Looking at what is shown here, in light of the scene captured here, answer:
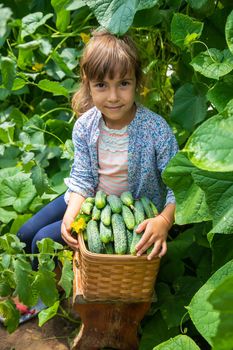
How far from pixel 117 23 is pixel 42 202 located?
3.33 feet

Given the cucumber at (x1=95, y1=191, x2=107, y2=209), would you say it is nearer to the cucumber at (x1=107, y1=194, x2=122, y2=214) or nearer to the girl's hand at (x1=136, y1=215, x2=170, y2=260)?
the cucumber at (x1=107, y1=194, x2=122, y2=214)

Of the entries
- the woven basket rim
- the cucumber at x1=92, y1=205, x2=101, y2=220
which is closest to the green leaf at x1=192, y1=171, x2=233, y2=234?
the woven basket rim

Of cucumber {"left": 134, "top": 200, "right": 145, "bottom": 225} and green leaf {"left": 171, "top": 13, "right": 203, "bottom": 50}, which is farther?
cucumber {"left": 134, "top": 200, "right": 145, "bottom": 225}

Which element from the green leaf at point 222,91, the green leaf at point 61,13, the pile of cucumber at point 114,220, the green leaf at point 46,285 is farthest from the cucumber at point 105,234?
the green leaf at point 61,13

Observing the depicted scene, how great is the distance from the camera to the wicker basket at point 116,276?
1536mm

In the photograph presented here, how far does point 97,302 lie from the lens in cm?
170

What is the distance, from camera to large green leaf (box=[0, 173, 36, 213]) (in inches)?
84.0

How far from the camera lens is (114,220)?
5.24 ft

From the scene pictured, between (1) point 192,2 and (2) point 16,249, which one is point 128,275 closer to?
(2) point 16,249

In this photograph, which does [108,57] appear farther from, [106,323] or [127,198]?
[106,323]

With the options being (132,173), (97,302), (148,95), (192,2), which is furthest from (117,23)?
(97,302)

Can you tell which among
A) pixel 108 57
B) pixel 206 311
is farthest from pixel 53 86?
pixel 206 311

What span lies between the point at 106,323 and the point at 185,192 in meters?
0.61

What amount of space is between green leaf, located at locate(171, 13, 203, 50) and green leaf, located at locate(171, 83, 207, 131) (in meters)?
0.22
